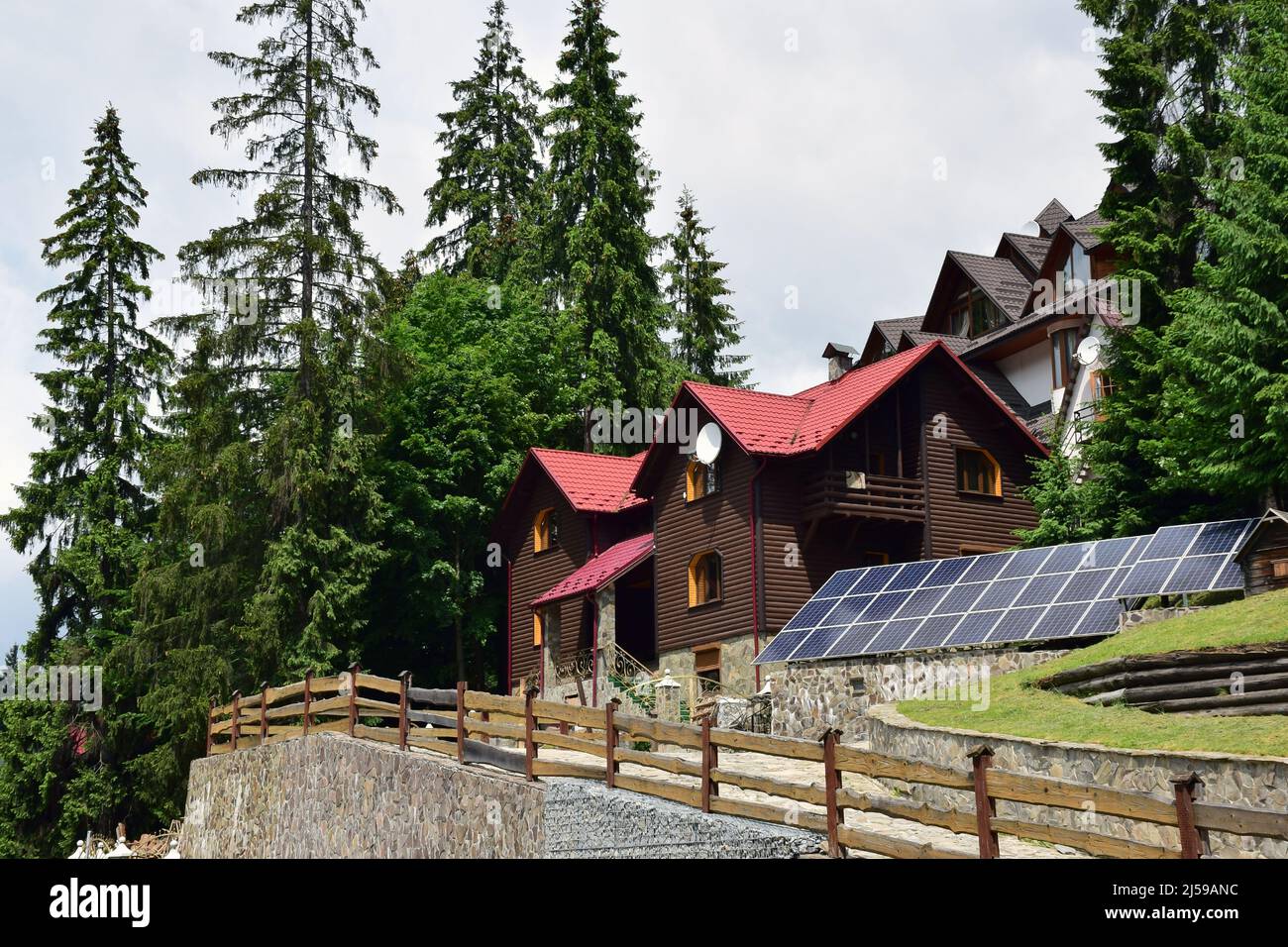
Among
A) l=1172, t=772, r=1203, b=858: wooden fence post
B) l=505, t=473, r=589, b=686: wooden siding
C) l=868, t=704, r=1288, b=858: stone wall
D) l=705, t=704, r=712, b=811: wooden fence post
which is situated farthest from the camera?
l=505, t=473, r=589, b=686: wooden siding

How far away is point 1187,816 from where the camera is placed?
11.1 m

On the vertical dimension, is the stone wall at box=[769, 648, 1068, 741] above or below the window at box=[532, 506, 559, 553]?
below

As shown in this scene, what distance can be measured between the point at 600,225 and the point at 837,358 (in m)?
13.8

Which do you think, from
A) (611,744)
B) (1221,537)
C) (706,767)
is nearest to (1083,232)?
(1221,537)

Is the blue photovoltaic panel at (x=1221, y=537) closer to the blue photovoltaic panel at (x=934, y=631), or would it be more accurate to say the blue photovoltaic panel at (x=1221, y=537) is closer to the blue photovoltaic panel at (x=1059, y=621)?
the blue photovoltaic panel at (x=1059, y=621)

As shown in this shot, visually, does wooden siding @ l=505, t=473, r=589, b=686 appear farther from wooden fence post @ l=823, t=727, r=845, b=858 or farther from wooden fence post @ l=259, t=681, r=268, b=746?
wooden fence post @ l=823, t=727, r=845, b=858

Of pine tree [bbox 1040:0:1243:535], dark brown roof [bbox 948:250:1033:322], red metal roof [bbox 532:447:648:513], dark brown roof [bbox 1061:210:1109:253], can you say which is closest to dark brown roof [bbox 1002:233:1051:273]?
dark brown roof [bbox 948:250:1033:322]

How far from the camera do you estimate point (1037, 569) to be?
26922 mm

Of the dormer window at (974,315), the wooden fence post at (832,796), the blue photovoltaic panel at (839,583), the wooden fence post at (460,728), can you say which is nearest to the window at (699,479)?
the blue photovoltaic panel at (839,583)

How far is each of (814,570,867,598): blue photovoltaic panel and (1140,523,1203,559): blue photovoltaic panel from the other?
6.25 metres

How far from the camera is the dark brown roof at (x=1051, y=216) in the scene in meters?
48.7

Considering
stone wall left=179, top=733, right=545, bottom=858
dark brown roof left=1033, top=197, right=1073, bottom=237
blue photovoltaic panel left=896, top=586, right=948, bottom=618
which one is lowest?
stone wall left=179, top=733, right=545, bottom=858

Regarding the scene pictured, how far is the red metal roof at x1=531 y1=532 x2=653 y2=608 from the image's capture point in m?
37.3
